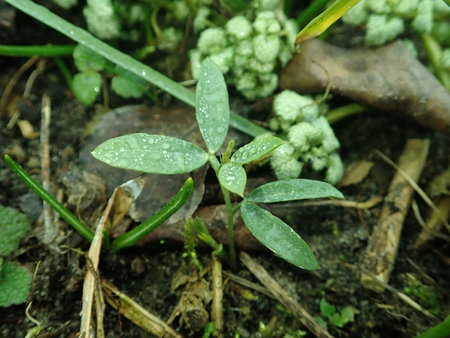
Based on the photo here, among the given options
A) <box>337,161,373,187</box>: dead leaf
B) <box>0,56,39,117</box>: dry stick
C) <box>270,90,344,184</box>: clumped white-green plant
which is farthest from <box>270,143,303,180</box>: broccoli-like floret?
<box>0,56,39,117</box>: dry stick

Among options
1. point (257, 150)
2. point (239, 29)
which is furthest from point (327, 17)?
point (257, 150)

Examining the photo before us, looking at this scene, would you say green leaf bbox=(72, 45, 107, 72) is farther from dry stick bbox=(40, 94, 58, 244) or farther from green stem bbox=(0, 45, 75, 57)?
dry stick bbox=(40, 94, 58, 244)

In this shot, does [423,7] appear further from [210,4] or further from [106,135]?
[106,135]

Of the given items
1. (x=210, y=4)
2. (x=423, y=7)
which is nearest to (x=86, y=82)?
(x=210, y=4)

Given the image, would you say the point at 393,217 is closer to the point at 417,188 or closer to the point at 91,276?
the point at 417,188

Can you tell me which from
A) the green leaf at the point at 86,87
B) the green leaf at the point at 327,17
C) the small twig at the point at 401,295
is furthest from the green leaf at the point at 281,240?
the green leaf at the point at 86,87

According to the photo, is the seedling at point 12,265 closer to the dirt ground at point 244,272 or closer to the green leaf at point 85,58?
the dirt ground at point 244,272

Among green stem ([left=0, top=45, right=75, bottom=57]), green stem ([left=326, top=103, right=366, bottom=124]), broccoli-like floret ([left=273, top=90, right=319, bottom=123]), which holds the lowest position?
green stem ([left=326, top=103, right=366, bottom=124])
